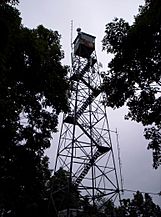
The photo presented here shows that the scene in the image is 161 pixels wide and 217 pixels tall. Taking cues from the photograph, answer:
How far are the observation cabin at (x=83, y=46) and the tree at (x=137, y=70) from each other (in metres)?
10.6

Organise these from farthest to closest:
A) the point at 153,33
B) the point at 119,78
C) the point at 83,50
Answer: the point at 83,50, the point at 119,78, the point at 153,33

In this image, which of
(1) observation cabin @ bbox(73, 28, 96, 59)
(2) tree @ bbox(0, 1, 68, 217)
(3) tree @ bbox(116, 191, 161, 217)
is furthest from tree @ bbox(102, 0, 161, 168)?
(3) tree @ bbox(116, 191, 161, 217)

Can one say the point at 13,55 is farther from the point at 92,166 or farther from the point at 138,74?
the point at 92,166

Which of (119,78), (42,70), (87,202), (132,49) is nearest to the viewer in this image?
(132,49)

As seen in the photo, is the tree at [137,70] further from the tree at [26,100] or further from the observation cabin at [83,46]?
the observation cabin at [83,46]

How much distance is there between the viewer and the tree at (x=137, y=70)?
25.6ft

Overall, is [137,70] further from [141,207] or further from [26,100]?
[141,207]

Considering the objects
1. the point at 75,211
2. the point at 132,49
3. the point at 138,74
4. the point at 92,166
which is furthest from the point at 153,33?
the point at 75,211

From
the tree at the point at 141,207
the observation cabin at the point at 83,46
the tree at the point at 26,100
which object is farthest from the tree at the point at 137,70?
the tree at the point at 141,207

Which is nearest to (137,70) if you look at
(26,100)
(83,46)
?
(26,100)

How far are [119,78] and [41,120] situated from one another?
3.43 metres

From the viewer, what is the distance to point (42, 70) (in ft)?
32.3

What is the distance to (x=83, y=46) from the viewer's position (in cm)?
1936

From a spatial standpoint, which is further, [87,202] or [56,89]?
[87,202]
